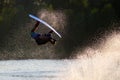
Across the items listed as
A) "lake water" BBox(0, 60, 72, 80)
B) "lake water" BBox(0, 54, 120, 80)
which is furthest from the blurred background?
"lake water" BBox(0, 54, 120, 80)

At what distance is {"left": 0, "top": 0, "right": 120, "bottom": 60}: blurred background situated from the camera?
2719 centimetres

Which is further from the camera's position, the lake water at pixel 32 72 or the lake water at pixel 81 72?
the lake water at pixel 32 72

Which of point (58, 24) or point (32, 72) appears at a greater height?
point (32, 72)

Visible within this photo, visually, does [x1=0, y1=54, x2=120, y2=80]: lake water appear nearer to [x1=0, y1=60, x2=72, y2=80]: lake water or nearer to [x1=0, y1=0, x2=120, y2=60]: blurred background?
[x1=0, y1=60, x2=72, y2=80]: lake water

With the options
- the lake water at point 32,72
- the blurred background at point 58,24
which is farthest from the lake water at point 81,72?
the blurred background at point 58,24

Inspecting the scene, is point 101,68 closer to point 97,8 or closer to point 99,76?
point 99,76

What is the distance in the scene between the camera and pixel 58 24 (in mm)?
28000

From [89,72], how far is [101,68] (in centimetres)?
28

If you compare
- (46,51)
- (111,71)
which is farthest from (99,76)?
(46,51)

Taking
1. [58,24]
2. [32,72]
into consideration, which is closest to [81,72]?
[32,72]

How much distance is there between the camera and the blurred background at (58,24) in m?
27.2

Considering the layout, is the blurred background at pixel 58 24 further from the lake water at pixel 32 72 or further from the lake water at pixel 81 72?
the lake water at pixel 81 72

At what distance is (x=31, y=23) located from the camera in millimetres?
27672

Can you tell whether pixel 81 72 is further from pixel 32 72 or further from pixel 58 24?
pixel 58 24
